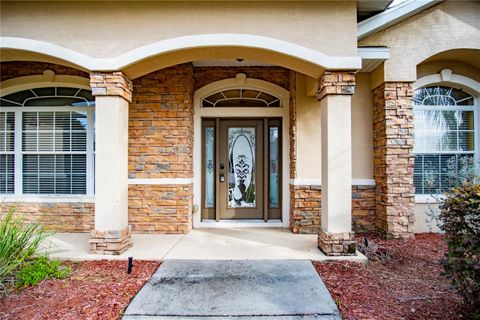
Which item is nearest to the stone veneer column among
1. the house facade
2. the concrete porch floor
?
the house facade

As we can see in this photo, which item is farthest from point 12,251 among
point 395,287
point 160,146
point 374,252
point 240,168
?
point 374,252

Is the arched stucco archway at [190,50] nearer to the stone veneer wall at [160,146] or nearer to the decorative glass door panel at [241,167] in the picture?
the stone veneer wall at [160,146]

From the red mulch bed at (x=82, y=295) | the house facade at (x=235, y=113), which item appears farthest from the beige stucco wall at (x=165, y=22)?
the red mulch bed at (x=82, y=295)

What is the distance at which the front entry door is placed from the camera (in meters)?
6.77

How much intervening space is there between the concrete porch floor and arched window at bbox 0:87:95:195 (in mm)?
1268

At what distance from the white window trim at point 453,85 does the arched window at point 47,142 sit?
6.96 metres

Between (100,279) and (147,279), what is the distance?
2.03ft

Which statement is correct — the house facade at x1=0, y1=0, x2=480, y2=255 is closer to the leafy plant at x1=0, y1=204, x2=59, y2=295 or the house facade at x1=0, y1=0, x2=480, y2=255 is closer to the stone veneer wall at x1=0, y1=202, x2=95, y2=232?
the stone veneer wall at x1=0, y1=202, x2=95, y2=232

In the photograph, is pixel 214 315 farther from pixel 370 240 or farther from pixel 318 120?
pixel 318 120

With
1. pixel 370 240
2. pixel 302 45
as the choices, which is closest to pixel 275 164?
pixel 370 240

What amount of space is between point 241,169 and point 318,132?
1.91 m

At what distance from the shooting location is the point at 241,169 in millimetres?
6809

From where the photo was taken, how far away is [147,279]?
12.3 ft

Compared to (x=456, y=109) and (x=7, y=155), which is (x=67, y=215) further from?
(x=456, y=109)
